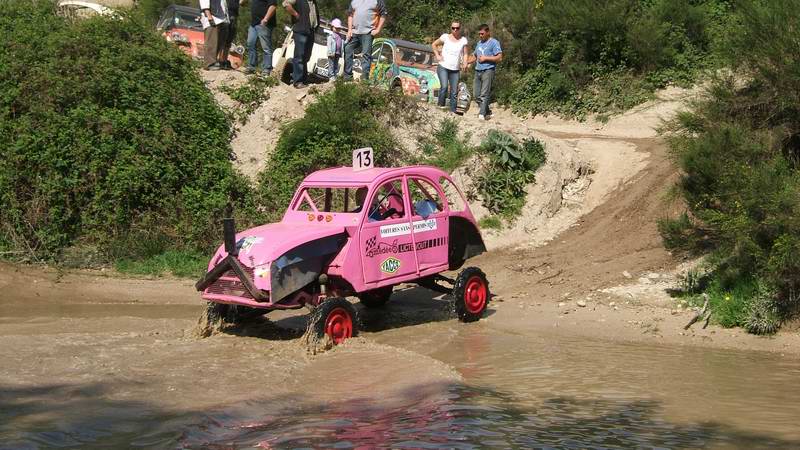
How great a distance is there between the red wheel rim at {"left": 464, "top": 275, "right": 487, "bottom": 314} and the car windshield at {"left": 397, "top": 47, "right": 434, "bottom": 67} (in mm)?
12322

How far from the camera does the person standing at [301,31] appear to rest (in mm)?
17781

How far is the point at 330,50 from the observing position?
19984 mm

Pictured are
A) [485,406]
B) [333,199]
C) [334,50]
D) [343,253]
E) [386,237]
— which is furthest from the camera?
[334,50]

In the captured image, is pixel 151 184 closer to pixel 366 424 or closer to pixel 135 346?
pixel 135 346

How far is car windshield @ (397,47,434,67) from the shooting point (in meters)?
23.6

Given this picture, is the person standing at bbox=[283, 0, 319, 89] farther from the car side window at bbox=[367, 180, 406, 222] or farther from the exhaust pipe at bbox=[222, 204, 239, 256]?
the exhaust pipe at bbox=[222, 204, 239, 256]

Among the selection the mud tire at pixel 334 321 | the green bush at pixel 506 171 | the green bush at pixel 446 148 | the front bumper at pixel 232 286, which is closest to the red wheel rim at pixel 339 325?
the mud tire at pixel 334 321

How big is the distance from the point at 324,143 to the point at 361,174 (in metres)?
5.03

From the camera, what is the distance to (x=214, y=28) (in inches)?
736

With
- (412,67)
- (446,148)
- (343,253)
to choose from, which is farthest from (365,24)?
(343,253)

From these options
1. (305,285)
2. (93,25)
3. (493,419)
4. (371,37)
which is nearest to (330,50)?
(371,37)

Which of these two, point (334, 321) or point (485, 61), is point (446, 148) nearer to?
point (485, 61)

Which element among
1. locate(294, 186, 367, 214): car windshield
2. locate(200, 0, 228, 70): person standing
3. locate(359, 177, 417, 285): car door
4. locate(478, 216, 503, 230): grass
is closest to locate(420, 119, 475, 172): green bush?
locate(478, 216, 503, 230): grass

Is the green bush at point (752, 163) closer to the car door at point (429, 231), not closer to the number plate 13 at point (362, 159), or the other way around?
the car door at point (429, 231)
